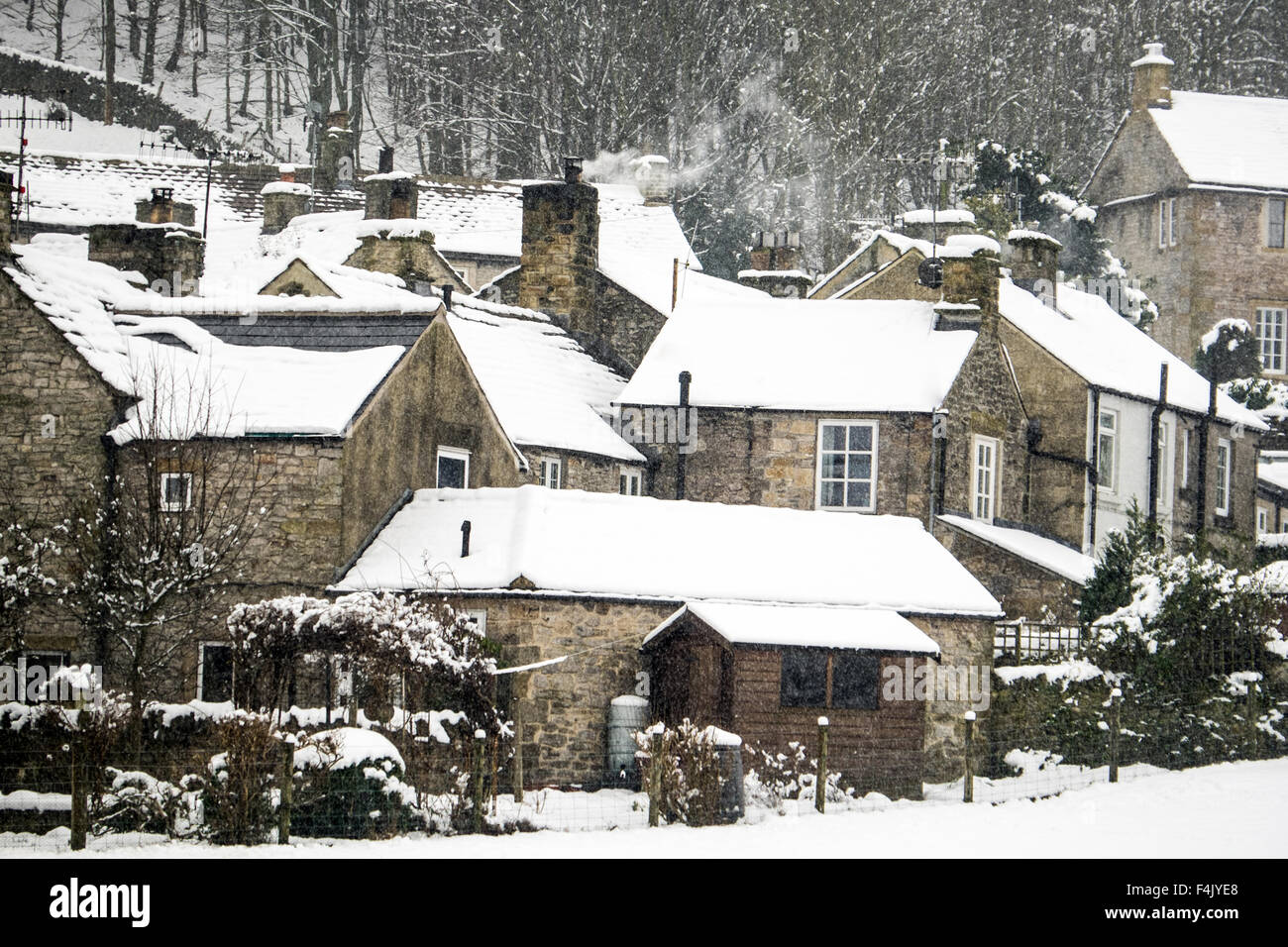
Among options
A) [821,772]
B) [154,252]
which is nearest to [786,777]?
[821,772]

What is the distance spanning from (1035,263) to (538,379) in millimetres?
12938

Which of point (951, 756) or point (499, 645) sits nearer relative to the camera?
point (499, 645)

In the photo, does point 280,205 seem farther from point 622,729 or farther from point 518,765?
point 518,765

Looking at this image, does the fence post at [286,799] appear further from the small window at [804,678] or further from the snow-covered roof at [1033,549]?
the snow-covered roof at [1033,549]

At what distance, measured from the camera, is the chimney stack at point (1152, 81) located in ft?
208

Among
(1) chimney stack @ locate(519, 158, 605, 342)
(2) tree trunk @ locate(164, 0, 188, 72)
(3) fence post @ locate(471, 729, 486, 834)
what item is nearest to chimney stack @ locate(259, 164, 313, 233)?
(2) tree trunk @ locate(164, 0, 188, 72)

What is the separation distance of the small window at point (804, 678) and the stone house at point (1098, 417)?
1076cm

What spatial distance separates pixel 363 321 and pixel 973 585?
10573 mm

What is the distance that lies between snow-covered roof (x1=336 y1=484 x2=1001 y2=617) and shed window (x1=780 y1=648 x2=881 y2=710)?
4.56 ft

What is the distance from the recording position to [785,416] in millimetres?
36562
